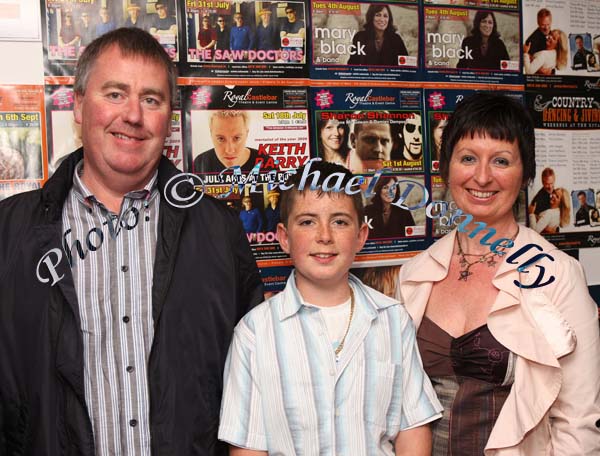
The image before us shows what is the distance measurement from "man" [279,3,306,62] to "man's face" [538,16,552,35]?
0.94 metres

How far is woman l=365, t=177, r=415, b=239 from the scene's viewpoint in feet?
7.09

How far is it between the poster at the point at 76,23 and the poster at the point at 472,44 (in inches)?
38.4

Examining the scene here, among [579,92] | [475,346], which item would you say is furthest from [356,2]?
[475,346]

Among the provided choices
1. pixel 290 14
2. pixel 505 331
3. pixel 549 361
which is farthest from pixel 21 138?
pixel 549 361

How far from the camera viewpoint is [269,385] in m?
1.42

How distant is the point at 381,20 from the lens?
214 centimetres

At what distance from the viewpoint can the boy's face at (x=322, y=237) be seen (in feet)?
4.75

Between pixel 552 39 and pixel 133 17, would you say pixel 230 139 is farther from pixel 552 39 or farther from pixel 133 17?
pixel 552 39

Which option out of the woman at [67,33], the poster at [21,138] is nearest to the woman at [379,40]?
the woman at [67,33]

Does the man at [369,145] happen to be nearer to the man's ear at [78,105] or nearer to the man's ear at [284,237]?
the man's ear at [284,237]

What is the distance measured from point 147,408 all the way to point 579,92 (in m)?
1.97

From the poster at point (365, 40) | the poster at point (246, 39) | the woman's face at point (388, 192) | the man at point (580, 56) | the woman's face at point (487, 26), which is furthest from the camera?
Result: the man at point (580, 56)

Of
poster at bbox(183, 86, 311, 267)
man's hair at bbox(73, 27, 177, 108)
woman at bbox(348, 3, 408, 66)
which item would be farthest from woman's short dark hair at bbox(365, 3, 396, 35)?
man's hair at bbox(73, 27, 177, 108)

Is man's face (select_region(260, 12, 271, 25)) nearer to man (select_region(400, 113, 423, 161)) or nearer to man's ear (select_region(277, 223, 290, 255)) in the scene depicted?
man (select_region(400, 113, 423, 161))
